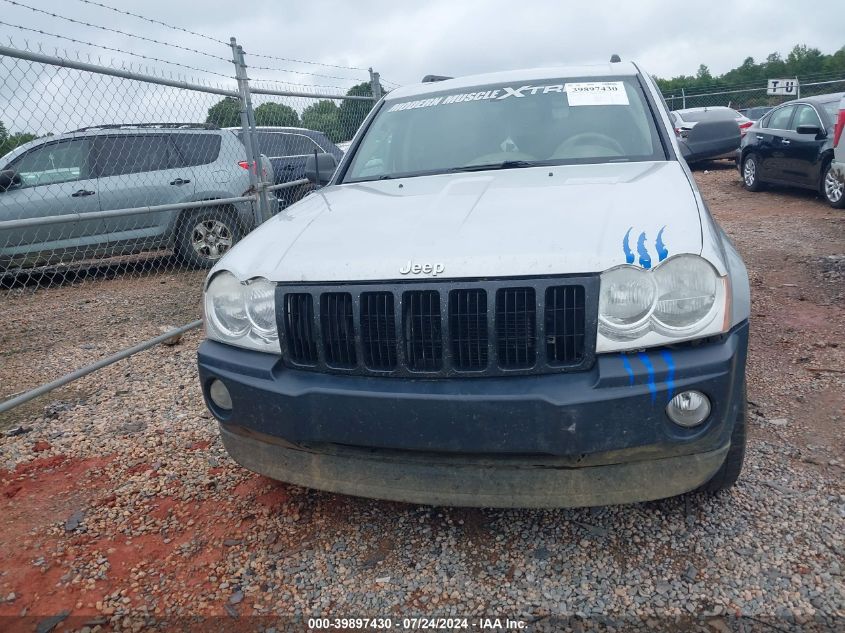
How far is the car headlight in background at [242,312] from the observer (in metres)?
2.43

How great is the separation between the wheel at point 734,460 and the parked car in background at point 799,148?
301 inches

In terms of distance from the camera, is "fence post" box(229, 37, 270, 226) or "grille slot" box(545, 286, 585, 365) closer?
"grille slot" box(545, 286, 585, 365)

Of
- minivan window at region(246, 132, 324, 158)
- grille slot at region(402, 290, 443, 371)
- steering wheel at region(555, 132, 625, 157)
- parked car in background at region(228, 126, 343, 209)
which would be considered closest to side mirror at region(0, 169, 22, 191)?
parked car in background at region(228, 126, 343, 209)

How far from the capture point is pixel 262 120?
7.48 m

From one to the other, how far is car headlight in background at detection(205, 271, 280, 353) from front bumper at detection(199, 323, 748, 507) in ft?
0.27

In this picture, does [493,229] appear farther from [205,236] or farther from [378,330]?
[205,236]

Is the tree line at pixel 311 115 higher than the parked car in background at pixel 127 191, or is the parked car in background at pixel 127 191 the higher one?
the tree line at pixel 311 115

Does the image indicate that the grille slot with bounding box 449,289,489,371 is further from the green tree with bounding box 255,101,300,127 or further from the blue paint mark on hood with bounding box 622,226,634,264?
the green tree with bounding box 255,101,300,127

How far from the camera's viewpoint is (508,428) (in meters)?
2.09

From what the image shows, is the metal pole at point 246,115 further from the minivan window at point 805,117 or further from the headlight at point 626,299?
the minivan window at point 805,117

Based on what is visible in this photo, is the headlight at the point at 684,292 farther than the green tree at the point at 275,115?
No

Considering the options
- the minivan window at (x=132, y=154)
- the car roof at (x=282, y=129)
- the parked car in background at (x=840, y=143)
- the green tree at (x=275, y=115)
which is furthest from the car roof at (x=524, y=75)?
the parked car in background at (x=840, y=143)

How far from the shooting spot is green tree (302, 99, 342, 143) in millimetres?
8289

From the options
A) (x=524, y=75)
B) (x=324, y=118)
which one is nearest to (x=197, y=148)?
(x=324, y=118)
